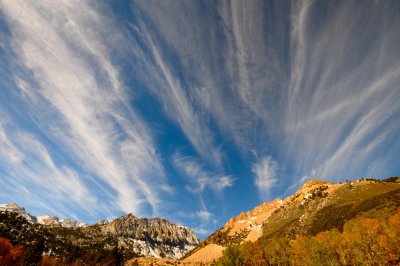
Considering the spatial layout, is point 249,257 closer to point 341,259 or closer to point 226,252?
point 226,252

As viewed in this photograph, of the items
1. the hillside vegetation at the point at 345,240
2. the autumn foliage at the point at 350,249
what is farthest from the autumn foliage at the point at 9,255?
the autumn foliage at the point at 350,249

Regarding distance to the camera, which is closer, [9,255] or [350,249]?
[350,249]

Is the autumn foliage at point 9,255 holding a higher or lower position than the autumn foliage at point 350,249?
higher

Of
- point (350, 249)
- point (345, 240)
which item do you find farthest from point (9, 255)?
point (350, 249)

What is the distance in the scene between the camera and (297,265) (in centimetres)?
8138

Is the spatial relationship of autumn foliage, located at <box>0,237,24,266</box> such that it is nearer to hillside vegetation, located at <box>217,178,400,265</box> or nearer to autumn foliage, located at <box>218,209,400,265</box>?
hillside vegetation, located at <box>217,178,400,265</box>

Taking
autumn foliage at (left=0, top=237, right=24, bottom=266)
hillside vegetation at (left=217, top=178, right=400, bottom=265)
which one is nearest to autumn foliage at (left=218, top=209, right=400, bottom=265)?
hillside vegetation at (left=217, top=178, right=400, bottom=265)

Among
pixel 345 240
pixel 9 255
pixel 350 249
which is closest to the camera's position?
pixel 350 249

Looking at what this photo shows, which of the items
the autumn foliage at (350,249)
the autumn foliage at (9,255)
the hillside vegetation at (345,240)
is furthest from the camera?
the autumn foliage at (9,255)

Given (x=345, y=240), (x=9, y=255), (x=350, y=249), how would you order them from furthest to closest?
(x=9, y=255)
(x=345, y=240)
(x=350, y=249)

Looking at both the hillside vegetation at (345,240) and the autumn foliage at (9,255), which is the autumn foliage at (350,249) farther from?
the autumn foliage at (9,255)

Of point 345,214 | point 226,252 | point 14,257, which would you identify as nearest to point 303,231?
point 345,214

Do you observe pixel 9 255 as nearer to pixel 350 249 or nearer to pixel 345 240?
pixel 345 240

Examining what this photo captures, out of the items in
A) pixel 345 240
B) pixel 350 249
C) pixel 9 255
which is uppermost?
pixel 9 255
